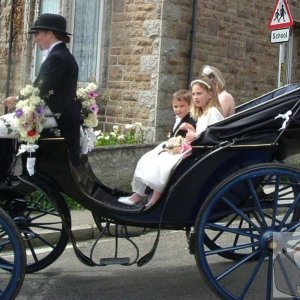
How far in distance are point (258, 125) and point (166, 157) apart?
73cm

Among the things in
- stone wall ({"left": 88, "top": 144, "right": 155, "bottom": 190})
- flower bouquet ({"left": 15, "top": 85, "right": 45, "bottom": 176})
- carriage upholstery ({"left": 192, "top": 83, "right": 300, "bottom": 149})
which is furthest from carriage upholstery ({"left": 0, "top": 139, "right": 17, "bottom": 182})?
stone wall ({"left": 88, "top": 144, "right": 155, "bottom": 190})

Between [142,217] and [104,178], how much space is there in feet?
11.5

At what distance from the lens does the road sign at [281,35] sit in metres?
8.49

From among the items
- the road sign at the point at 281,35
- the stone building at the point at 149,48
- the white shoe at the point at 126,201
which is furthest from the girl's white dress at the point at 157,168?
the stone building at the point at 149,48

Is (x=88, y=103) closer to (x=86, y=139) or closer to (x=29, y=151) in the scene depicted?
(x=86, y=139)

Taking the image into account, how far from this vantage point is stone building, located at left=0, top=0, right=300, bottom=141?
9426 mm

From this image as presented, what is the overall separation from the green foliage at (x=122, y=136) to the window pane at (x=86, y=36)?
4.49 feet

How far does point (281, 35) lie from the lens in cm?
859

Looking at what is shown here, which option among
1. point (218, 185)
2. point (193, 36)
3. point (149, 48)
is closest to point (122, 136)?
point (149, 48)

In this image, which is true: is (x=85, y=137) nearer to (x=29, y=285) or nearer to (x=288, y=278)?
(x=29, y=285)

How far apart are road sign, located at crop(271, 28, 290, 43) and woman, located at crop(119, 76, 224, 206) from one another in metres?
4.11

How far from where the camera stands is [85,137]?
439 centimetres

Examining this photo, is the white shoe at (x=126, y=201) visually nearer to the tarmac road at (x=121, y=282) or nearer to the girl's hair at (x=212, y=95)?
the tarmac road at (x=121, y=282)

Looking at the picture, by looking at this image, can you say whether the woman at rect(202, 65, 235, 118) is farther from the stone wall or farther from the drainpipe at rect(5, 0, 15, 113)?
the drainpipe at rect(5, 0, 15, 113)
